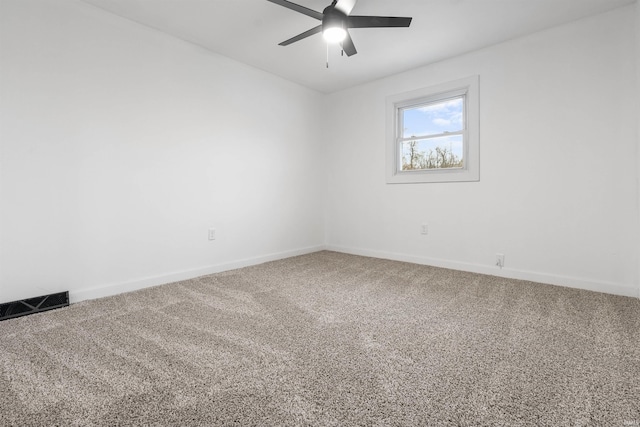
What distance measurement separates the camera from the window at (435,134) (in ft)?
10.7

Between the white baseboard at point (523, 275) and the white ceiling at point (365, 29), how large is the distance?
2.25 meters

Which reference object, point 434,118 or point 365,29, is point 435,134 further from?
point 365,29

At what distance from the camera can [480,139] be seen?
3.18 metres

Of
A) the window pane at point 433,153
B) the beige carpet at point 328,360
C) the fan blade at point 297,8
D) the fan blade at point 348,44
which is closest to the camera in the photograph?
the beige carpet at point 328,360

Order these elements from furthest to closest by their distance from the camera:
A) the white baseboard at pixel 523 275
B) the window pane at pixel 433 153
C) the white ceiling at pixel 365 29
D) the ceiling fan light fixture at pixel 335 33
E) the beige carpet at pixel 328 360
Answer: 1. the window pane at pixel 433 153
2. the white baseboard at pixel 523 275
3. the white ceiling at pixel 365 29
4. the ceiling fan light fixture at pixel 335 33
5. the beige carpet at pixel 328 360

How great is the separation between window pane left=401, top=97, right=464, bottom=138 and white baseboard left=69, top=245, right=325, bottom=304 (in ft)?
7.51

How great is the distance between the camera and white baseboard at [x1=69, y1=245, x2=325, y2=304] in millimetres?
2404

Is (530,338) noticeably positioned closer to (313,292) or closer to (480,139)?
(313,292)

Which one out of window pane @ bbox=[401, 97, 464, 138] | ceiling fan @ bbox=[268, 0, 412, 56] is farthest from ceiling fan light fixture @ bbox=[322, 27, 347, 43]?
window pane @ bbox=[401, 97, 464, 138]

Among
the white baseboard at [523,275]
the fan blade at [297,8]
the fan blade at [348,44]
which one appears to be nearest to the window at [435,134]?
the white baseboard at [523,275]

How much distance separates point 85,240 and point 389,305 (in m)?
2.42

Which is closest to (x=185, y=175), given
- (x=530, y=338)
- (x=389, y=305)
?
(x=389, y=305)

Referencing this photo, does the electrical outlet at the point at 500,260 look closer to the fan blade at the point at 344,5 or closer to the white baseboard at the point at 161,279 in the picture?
the white baseboard at the point at 161,279

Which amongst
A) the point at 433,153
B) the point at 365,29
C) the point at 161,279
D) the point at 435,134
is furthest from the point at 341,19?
the point at 161,279
